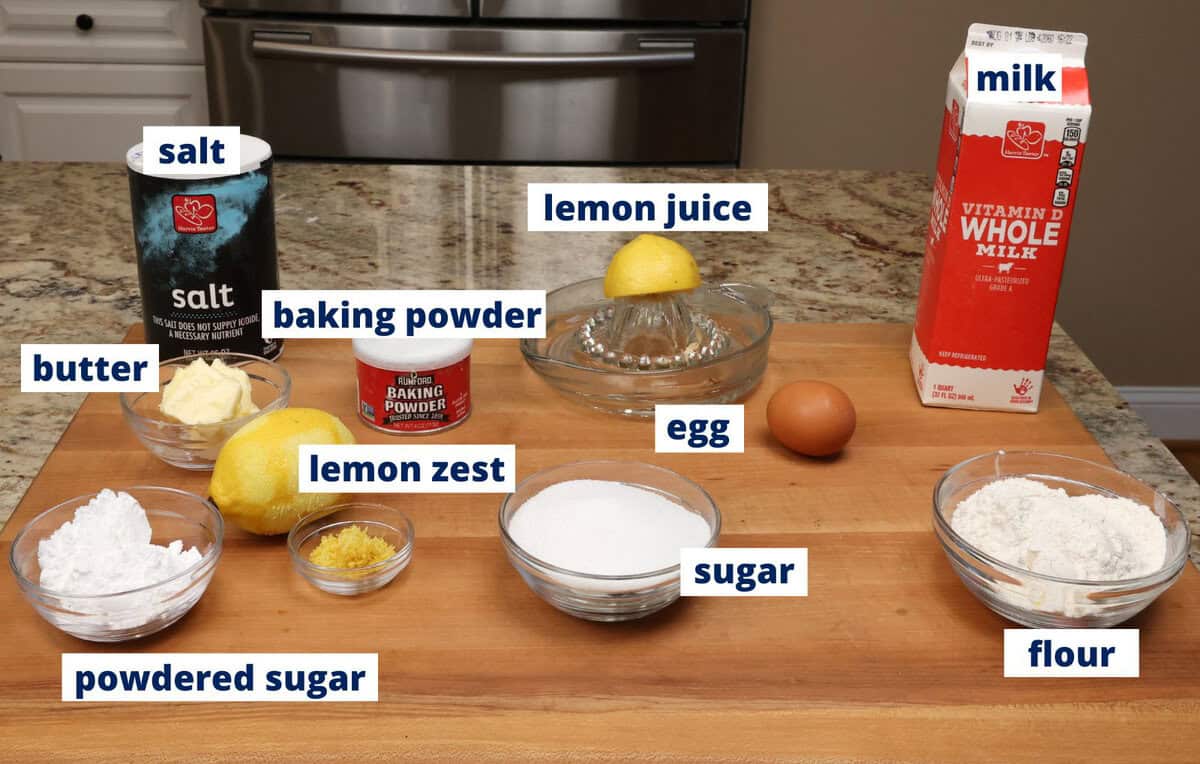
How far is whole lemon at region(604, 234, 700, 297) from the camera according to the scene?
112 centimetres

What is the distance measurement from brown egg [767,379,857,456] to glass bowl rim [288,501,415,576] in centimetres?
35

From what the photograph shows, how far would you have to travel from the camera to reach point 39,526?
85 cm

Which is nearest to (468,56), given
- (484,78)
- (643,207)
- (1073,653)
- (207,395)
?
(484,78)

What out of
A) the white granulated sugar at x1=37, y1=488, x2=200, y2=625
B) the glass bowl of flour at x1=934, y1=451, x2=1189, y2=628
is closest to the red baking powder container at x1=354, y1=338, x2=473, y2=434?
the white granulated sugar at x1=37, y1=488, x2=200, y2=625

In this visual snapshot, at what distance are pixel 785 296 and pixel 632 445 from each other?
437 mm

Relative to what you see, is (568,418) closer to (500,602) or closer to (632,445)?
(632,445)

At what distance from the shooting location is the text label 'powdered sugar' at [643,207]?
1.31 meters

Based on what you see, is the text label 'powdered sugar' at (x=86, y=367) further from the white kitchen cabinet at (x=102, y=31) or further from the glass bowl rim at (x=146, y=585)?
the white kitchen cabinet at (x=102, y=31)

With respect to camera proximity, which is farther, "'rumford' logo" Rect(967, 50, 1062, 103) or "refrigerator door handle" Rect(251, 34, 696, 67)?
"refrigerator door handle" Rect(251, 34, 696, 67)

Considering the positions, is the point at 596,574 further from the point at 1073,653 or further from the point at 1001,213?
the point at 1001,213

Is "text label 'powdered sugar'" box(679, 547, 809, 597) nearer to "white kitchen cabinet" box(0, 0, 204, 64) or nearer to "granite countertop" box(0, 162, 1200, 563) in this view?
"granite countertop" box(0, 162, 1200, 563)

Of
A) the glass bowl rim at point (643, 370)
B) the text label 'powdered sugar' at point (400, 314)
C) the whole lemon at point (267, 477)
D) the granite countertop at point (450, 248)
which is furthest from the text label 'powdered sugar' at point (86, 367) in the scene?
the glass bowl rim at point (643, 370)

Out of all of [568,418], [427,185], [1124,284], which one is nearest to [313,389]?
[568,418]

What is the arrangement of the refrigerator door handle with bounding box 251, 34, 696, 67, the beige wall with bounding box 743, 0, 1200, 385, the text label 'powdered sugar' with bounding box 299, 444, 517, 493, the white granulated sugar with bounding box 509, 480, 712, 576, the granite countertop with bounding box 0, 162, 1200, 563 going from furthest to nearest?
the beige wall with bounding box 743, 0, 1200, 385
the refrigerator door handle with bounding box 251, 34, 696, 67
the granite countertop with bounding box 0, 162, 1200, 563
the text label 'powdered sugar' with bounding box 299, 444, 517, 493
the white granulated sugar with bounding box 509, 480, 712, 576
